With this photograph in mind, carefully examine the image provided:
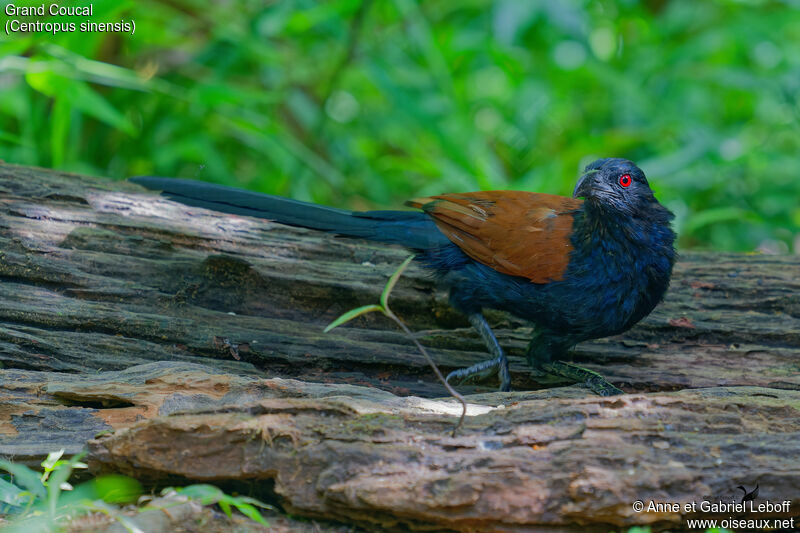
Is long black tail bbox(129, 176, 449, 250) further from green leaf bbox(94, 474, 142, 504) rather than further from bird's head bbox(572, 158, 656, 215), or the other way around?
green leaf bbox(94, 474, 142, 504)

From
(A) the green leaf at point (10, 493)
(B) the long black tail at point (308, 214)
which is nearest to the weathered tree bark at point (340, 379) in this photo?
(A) the green leaf at point (10, 493)

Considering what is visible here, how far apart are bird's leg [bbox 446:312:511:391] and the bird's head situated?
891mm

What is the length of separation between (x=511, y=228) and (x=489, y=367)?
29.3 inches

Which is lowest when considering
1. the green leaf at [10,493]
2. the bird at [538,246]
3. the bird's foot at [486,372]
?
the green leaf at [10,493]

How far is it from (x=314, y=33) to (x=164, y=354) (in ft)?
14.5

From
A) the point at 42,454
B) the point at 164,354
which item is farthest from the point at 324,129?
the point at 42,454

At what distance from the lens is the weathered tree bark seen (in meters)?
2.19

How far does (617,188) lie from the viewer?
338cm

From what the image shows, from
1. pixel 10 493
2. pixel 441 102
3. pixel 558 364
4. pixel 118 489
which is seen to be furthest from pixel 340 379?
pixel 441 102

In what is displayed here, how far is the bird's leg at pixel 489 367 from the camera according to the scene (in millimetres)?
3514

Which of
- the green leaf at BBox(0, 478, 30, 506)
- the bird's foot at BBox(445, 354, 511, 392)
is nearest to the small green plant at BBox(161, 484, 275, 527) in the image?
the green leaf at BBox(0, 478, 30, 506)

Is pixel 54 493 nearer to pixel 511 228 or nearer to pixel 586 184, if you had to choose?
pixel 511 228

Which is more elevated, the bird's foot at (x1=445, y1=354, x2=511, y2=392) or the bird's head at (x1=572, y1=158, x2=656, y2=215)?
the bird's head at (x1=572, y1=158, x2=656, y2=215)

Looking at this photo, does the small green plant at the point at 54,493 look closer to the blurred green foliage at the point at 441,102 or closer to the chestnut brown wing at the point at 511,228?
the chestnut brown wing at the point at 511,228
